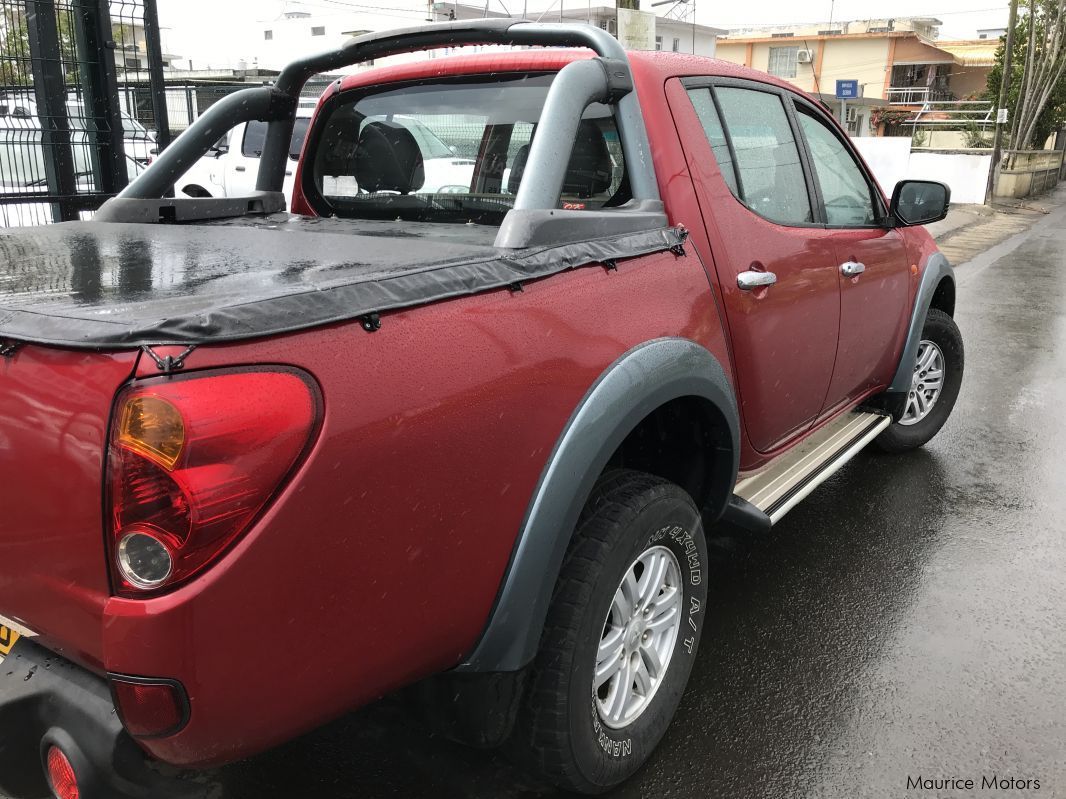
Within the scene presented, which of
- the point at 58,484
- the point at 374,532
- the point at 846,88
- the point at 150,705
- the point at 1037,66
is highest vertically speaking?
the point at 1037,66

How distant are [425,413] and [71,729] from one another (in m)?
0.82

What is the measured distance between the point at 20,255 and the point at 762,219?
217 centimetres

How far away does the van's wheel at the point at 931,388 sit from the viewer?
465 cm

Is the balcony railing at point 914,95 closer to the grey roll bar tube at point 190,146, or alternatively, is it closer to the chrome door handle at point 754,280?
the grey roll bar tube at point 190,146

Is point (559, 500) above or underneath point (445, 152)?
underneath

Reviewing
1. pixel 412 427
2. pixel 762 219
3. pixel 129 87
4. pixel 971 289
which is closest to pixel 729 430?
pixel 762 219

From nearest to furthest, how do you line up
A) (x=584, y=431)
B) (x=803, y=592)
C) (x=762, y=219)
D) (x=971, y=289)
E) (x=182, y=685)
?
(x=182, y=685), (x=584, y=431), (x=762, y=219), (x=803, y=592), (x=971, y=289)

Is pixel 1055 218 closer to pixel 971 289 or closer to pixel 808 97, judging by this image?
pixel 971 289

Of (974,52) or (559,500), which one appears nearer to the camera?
(559,500)

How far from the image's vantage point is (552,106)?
2340mm

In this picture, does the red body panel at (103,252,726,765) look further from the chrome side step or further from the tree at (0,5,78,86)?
the tree at (0,5,78,86)

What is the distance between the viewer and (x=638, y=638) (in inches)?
93.0

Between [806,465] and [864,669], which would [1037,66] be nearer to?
[806,465]

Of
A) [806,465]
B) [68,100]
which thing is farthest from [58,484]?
[68,100]
